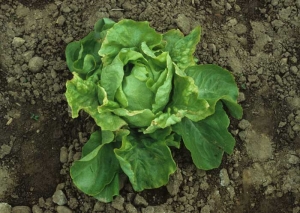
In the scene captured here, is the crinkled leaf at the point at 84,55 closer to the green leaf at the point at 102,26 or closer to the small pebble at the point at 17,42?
the green leaf at the point at 102,26

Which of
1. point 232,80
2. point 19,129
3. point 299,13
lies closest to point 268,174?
point 232,80

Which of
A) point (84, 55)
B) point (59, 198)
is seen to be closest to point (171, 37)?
point (84, 55)

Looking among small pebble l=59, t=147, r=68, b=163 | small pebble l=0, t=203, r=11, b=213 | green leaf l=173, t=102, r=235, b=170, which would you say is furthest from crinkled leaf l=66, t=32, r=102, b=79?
small pebble l=0, t=203, r=11, b=213

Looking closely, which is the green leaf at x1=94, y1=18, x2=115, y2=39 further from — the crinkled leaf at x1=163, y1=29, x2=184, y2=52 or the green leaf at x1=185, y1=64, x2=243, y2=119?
the green leaf at x1=185, y1=64, x2=243, y2=119

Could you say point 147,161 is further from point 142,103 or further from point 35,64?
point 35,64

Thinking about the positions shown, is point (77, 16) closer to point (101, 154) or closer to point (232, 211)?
point (101, 154)

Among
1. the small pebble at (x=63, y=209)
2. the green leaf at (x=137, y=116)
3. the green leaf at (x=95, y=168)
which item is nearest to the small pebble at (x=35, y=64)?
the green leaf at (x=95, y=168)

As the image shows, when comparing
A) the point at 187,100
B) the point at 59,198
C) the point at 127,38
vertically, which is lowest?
the point at 59,198
